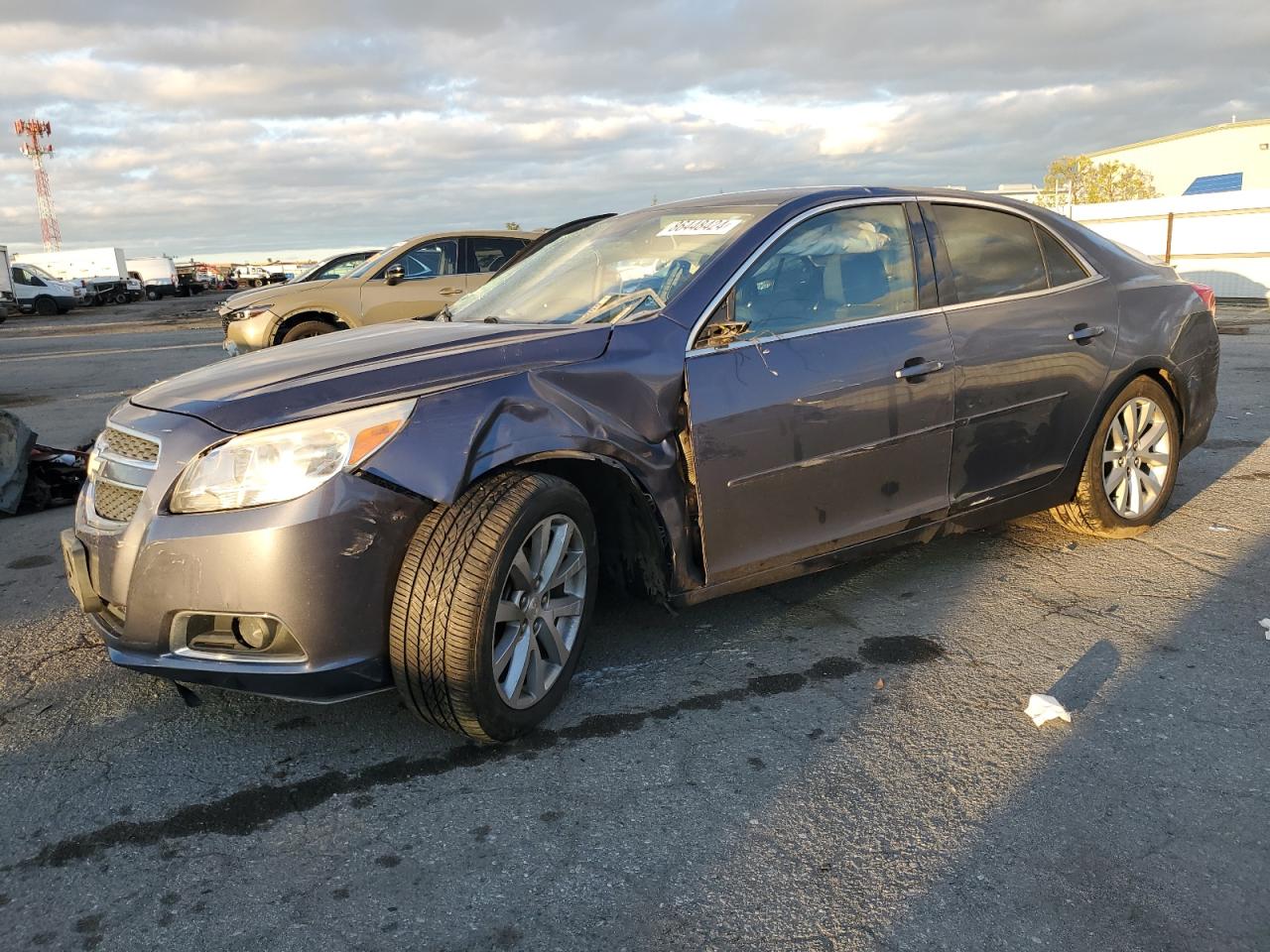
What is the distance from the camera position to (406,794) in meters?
2.79

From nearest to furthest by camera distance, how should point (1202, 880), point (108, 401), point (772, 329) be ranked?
point (1202, 880)
point (772, 329)
point (108, 401)

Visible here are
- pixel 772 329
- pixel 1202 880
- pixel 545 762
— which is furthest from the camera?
pixel 772 329

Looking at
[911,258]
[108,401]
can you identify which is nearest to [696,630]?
[911,258]

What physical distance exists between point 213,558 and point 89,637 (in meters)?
1.75

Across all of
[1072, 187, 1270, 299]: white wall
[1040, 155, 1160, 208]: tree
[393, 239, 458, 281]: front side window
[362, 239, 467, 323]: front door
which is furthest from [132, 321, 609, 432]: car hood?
[1040, 155, 1160, 208]: tree

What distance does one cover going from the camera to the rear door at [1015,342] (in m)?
4.03

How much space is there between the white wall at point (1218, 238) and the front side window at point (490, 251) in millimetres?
16240

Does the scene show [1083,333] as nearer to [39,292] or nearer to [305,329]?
[305,329]

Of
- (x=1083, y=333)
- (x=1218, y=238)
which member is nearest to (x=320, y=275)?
(x=1083, y=333)

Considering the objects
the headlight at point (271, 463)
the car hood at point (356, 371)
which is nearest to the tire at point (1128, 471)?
the car hood at point (356, 371)

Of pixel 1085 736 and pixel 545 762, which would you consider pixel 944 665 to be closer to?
pixel 1085 736

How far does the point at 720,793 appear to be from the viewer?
276 centimetres

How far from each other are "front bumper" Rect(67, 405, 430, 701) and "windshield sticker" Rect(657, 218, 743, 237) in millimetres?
1629

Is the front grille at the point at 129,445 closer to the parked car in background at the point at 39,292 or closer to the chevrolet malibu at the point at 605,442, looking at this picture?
the chevrolet malibu at the point at 605,442
